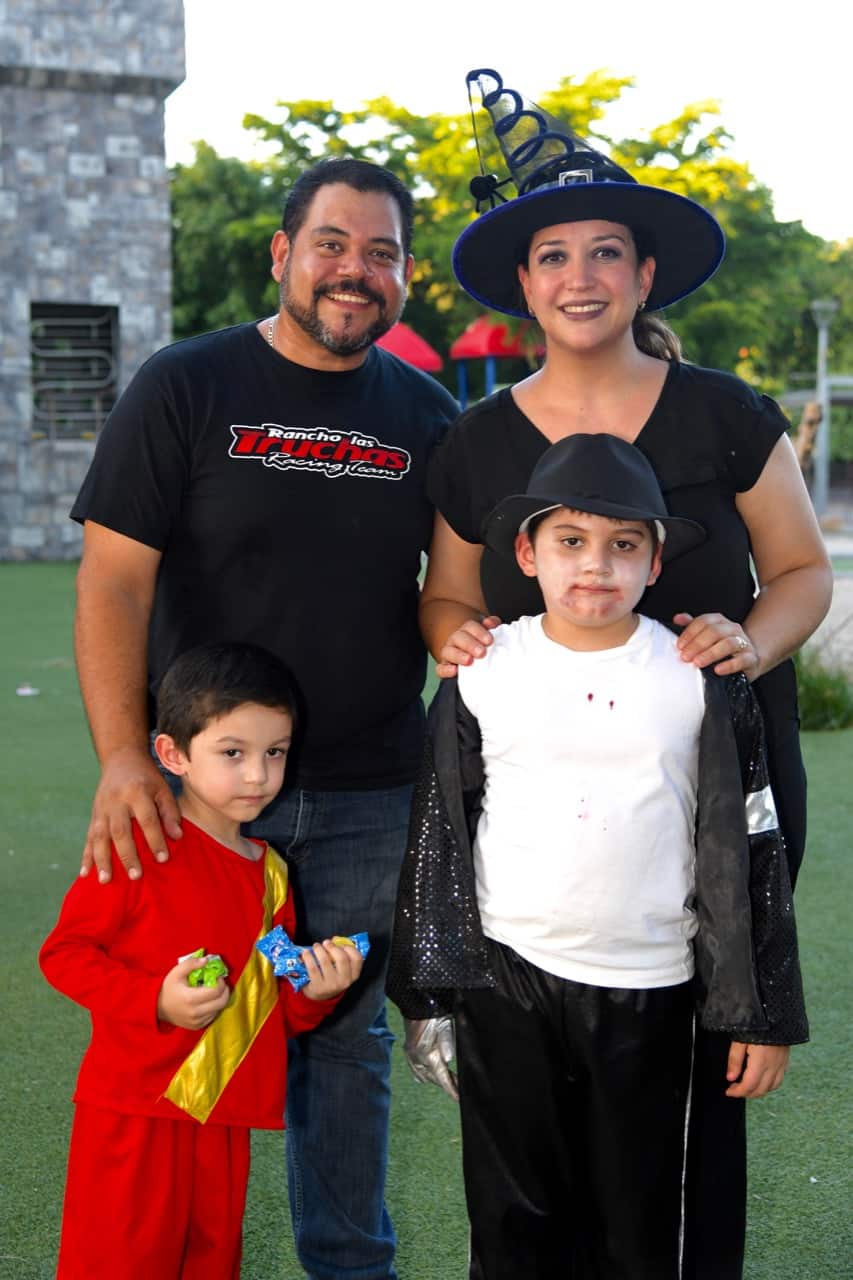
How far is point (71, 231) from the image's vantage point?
21.1 m

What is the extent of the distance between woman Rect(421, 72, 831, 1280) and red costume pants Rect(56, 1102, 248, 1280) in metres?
0.76

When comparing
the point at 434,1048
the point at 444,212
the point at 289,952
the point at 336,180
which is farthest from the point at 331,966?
the point at 444,212

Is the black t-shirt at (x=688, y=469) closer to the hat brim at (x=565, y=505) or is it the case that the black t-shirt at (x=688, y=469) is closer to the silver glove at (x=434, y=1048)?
the hat brim at (x=565, y=505)

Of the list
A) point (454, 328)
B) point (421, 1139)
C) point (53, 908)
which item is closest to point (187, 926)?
point (421, 1139)

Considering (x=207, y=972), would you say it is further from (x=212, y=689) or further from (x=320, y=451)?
(x=320, y=451)

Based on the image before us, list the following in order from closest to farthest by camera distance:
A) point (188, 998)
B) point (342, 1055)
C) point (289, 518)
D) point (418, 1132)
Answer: point (188, 998) < point (289, 518) < point (342, 1055) < point (418, 1132)

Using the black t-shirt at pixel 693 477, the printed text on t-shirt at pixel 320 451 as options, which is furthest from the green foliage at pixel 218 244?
the black t-shirt at pixel 693 477

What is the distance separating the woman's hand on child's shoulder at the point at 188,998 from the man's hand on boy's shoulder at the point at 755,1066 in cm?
78

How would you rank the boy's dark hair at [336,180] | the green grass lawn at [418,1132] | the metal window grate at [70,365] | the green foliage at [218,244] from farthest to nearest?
the green foliage at [218,244] → the metal window grate at [70,365] → the green grass lawn at [418,1132] → the boy's dark hair at [336,180]

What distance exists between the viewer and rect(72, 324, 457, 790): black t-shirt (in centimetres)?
274

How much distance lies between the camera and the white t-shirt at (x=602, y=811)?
7.41ft

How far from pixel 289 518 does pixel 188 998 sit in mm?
909

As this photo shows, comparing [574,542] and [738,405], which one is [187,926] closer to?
[574,542]

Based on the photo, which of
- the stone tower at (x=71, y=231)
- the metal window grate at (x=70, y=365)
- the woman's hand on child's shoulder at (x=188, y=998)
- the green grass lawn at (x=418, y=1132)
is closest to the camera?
the woman's hand on child's shoulder at (x=188, y=998)
